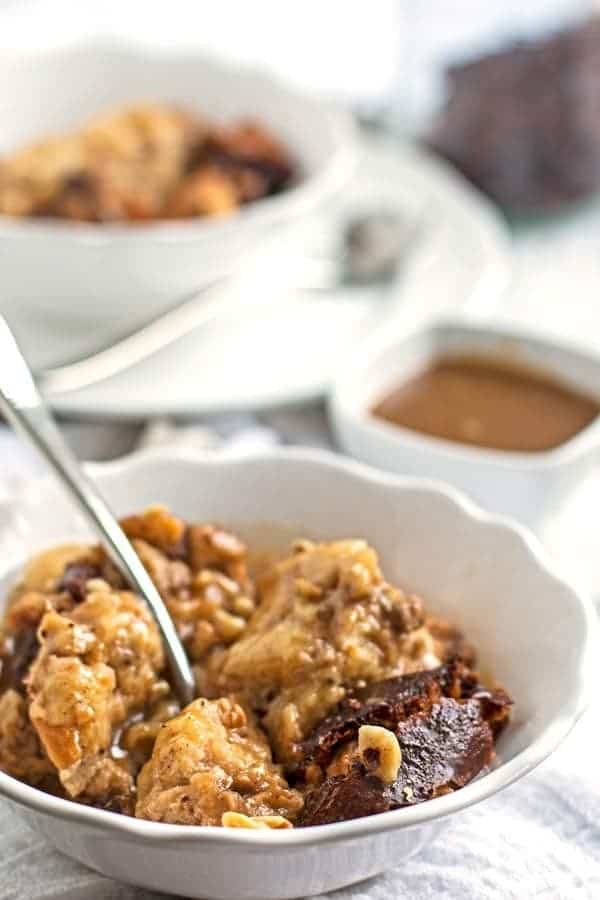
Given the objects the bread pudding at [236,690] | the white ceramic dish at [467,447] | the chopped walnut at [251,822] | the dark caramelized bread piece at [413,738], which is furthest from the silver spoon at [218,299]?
the chopped walnut at [251,822]

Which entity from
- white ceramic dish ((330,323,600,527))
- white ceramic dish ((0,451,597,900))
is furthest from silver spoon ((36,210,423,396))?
white ceramic dish ((0,451,597,900))

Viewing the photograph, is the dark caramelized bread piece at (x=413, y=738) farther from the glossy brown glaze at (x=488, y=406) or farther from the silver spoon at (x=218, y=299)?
the silver spoon at (x=218, y=299)

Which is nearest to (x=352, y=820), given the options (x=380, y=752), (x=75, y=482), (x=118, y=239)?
(x=380, y=752)

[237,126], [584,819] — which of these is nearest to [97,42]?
[237,126]

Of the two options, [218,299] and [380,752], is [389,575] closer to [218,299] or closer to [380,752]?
[380,752]

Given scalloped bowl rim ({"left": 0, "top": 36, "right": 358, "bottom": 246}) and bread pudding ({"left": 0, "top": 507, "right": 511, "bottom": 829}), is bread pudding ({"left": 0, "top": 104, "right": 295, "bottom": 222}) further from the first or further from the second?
bread pudding ({"left": 0, "top": 507, "right": 511, "bottom": 829})
